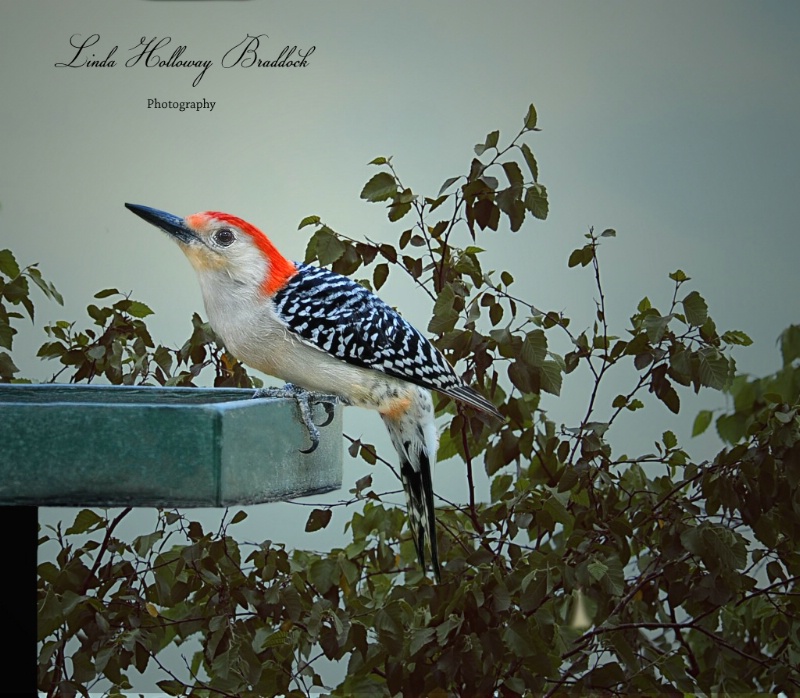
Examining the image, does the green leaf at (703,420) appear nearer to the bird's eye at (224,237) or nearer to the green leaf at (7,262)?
the bird's eye at (224,237)

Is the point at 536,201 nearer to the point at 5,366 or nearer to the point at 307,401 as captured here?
the point at 307,401

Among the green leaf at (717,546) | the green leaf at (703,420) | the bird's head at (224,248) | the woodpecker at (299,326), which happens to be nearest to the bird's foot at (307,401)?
the woodpecker at (299,326)

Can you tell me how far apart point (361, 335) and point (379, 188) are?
0.28 metres

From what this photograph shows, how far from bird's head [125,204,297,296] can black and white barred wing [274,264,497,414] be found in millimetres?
54

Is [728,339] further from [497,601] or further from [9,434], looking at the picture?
[9,434]

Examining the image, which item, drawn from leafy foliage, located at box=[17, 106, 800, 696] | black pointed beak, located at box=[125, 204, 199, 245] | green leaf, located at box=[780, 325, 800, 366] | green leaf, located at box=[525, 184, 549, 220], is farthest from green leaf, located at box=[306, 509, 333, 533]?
green leaf, located at box=[780, 325, 800, 366]

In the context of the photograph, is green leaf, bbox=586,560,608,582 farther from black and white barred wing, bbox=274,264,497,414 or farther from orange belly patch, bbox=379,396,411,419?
orange belly patch, bbox=379,396,411,419

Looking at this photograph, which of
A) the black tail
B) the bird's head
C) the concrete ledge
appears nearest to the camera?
the concrete ledge

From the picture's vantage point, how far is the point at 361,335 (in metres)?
1.65

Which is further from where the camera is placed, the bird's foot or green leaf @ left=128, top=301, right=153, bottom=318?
green leaf @ left=128, top=301, right=153, bottom=318

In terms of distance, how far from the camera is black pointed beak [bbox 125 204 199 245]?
1.59 meters

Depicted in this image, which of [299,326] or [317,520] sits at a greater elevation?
[299,326]

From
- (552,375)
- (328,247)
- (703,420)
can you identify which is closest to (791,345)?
(703,420)

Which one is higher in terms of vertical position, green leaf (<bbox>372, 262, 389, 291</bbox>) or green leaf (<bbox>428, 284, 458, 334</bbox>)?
green leaf (<bbox>372, 262, 389, 291</bbox>)
